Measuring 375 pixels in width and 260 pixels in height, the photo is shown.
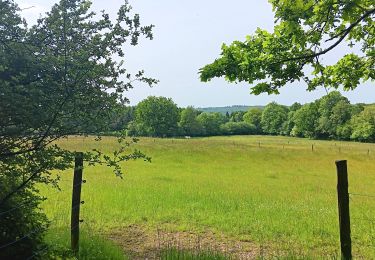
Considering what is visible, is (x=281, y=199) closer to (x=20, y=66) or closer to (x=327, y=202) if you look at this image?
(x=327, y=202)

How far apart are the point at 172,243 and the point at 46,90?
6.39 metres

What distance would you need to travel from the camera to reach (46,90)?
480 centimetres

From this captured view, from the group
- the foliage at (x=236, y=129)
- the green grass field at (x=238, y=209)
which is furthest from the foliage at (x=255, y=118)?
the green grass field at (x=238, y=209)

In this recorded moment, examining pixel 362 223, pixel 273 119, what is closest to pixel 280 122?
pixel 273 119

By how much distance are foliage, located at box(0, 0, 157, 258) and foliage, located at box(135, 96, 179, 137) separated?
115 metres

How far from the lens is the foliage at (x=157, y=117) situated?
122 metres

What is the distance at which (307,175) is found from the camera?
3089 centimetres

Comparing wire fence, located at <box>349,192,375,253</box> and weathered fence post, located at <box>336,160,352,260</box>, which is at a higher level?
weathered fence post, located at <box>336,160,352,260</box>

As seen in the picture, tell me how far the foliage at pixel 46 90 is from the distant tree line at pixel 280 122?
90.3 m

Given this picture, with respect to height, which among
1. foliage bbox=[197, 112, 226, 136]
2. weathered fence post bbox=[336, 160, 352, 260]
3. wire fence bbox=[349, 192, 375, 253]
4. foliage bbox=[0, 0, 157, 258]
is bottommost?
wire fence bbox=[349, 192, 375, 253]

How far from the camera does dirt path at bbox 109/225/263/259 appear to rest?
9.08m

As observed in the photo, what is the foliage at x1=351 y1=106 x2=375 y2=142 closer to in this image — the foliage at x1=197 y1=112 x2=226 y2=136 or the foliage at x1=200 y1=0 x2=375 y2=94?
the foliage at x1=197 y1=112 x2=226 y2=136

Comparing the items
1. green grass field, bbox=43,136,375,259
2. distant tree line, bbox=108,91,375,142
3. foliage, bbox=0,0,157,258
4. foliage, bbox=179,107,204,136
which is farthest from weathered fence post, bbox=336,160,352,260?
foliage, bbox=179,107,204,136

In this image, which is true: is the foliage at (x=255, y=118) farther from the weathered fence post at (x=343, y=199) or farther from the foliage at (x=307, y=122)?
the weathered fence post at (x=343, y=199)
